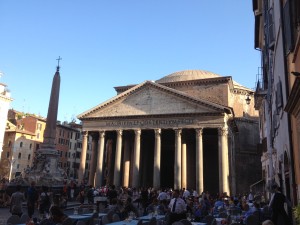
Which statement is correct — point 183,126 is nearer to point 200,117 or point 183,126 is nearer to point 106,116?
point 200,117

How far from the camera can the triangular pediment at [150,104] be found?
969 inches

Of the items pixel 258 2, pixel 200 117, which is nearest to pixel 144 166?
pixel 200 117

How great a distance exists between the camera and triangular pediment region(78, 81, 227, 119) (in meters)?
24.6

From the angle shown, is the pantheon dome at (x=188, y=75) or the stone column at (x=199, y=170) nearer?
the stone column at (x=199, y=170)

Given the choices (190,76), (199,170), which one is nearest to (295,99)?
(199,170)

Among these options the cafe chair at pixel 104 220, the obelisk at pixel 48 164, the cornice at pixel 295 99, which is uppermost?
the cornice at pixel 295 99

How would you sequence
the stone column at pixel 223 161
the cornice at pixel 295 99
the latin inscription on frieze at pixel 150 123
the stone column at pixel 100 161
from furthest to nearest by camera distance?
the stone column at pixel 100 161 → the latin inscription on frieze at pixel 150 123 → the stone column at pixel 223 161 → the cornice at pixel 295 99

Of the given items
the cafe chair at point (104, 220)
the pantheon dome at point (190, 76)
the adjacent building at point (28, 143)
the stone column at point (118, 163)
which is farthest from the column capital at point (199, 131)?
the cafe chair at point (104, 220)

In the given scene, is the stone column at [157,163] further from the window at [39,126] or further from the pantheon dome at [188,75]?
the window at [39,126]

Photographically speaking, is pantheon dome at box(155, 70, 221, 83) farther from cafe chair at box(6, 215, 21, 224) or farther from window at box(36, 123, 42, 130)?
cafe chair at box(6, 215, 21, 224)

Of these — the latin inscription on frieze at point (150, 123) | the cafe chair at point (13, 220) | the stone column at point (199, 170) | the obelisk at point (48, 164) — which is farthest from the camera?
the latin inscription on frieze at point (150, 123)

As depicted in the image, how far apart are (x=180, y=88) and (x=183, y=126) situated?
8790 millimetres

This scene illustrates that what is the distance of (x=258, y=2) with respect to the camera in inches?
606

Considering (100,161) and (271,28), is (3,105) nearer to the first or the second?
(100,161)
